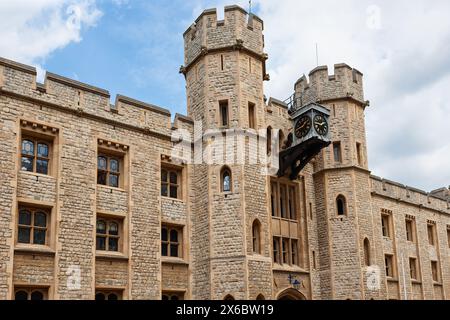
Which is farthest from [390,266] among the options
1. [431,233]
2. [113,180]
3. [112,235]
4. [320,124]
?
[113,180]

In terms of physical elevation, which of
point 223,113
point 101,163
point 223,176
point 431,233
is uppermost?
point 223,113

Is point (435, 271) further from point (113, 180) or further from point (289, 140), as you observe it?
point (113, 180)

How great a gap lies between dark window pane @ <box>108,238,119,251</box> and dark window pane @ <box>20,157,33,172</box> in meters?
3.69

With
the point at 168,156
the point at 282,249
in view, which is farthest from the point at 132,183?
the point at 282,249

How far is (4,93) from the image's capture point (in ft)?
58.9

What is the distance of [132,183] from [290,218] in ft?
26.9

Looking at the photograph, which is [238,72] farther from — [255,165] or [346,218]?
[346,218]

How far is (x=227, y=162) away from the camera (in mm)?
21906

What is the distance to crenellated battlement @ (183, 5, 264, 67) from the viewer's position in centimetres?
2317

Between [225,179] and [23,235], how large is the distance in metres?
7.85

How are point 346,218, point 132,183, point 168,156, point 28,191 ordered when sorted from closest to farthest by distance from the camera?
point 28,191, point 132,183, point 168,156, point 346,218

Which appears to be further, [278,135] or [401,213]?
[401,213]

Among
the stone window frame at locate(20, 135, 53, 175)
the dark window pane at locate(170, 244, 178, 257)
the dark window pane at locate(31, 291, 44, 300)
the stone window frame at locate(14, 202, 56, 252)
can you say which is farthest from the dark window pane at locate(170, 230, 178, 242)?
the dark window pane at locate(31, 291, 44, 300)

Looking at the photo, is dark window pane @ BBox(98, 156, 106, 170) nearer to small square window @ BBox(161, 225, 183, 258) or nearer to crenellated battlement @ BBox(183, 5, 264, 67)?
small square window @ BBox(161, 225, 183, 258)
